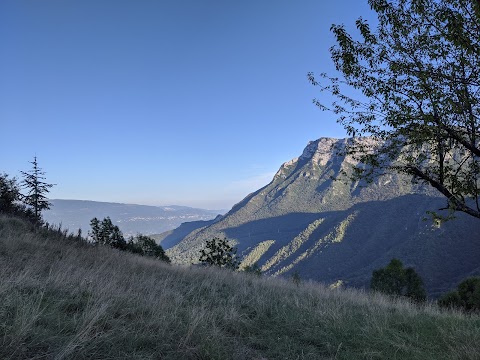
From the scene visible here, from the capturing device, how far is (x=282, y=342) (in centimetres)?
505

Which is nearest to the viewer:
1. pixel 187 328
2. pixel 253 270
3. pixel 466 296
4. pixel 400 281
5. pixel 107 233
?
pixel 187 328

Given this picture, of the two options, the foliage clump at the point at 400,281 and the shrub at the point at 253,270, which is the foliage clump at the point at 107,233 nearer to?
the shrub at the point at 253,270

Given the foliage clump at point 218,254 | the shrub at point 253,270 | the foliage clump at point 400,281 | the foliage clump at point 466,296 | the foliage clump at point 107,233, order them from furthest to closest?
A: 1. the foliage clump at point 400,281
2. the foliage clump at point 218,254
3. the foliage clump at point 466,296
4. the foliage clump at point 107,233
5. the shrub at point 253,270

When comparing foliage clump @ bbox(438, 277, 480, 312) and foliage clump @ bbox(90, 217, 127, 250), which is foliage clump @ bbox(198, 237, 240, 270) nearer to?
foliage clump @ bbox(90, 217, 127, 250)

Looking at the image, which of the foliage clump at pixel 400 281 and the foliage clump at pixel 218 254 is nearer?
the foliage clump at pixel 218 254

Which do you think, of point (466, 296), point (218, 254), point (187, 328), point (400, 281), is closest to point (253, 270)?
point (218, 254)

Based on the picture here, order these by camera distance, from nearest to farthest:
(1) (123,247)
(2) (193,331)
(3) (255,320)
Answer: (2) (193,331) → (3) (255,320) → (1) (123,247)

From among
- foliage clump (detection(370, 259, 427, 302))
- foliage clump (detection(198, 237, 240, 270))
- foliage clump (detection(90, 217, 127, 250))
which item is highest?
foliage clump (detection(90, 217, 127, 250))

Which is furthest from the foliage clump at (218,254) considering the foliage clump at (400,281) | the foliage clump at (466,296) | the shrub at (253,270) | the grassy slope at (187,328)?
the grassy slope at (187,328)

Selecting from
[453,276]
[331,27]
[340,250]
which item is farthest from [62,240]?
[340,250]

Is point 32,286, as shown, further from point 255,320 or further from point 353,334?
point 353,334

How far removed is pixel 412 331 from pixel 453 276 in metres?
125

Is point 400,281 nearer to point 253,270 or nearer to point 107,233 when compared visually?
point 253,270

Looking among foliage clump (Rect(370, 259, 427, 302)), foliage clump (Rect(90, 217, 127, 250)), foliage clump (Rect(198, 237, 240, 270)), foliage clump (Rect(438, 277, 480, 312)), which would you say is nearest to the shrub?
foliage clump (Rect(198, 237, 240, 270))
